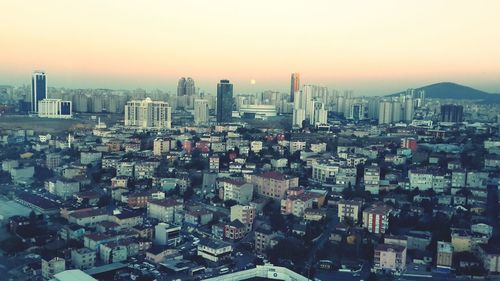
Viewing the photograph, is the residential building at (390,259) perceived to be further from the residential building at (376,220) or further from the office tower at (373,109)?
the office tower at (373,109)

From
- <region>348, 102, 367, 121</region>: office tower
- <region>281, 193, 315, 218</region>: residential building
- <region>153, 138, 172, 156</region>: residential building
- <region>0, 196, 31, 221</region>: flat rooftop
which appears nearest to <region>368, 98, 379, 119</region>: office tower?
<region>348, 102, 367, 121</region>: office tower

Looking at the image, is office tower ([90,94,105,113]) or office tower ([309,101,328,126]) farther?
office tower ([90,94,105,113])

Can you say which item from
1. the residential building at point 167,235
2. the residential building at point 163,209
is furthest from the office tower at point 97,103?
the residential building at point 167,235

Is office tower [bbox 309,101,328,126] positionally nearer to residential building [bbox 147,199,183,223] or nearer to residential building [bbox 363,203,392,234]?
residential building [bbox 147,199,183,223]

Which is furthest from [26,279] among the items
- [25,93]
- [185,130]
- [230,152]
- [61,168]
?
[25,93]

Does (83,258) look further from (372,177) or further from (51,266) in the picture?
(372,177)

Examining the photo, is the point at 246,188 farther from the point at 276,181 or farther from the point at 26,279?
the point at 26,279
